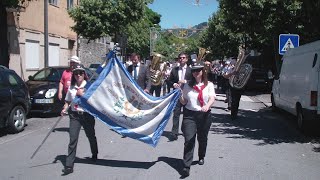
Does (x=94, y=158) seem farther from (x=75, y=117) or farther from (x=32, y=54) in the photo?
(x=32, y=54)

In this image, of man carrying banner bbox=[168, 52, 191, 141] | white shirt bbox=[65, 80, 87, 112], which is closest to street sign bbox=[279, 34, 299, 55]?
man carrying banner bbox=[168, 52, 191, 141]

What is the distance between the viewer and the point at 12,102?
35.7 ft

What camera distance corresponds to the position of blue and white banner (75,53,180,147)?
7.50 meters

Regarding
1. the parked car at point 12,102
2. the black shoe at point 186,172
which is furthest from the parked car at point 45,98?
the black shoe at point 186,172

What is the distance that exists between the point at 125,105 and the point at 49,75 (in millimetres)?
8651

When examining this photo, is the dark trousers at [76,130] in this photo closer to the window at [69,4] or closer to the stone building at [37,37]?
the stone building at [37,37]

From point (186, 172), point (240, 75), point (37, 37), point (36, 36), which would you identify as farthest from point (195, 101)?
point (37, 37)

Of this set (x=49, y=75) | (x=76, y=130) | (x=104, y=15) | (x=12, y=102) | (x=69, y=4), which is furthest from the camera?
(x=69, y=4)

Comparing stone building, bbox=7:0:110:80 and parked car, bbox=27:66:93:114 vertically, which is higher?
stone building, bbox=7:0:110:80

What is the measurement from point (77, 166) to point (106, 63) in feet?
5.54

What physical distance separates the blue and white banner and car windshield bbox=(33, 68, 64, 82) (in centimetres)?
797

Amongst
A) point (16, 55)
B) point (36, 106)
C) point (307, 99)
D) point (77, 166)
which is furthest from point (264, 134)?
point (16, 55)

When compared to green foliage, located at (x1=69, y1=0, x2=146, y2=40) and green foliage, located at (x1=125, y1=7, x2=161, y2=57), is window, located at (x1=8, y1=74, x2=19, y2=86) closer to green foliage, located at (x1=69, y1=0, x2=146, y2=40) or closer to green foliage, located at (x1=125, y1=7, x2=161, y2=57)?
green foliage, located at (x1=69, y1=0, x2=146, y2=40)

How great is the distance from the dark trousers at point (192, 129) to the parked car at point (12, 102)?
4948mm
